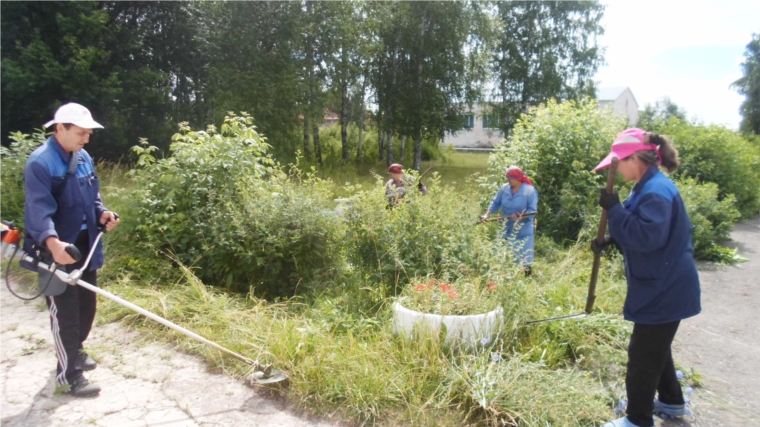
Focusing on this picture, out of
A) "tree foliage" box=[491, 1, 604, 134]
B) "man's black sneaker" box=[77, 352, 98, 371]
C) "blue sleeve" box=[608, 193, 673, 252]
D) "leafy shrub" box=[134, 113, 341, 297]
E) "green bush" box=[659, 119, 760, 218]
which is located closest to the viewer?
"blue sleeve" box=[608, 193, 673, 252]

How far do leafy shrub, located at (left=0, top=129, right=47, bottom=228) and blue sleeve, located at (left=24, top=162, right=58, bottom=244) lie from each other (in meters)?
4.47

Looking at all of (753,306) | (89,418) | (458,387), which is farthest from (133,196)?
(753,306)

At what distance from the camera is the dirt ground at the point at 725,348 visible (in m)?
3.58

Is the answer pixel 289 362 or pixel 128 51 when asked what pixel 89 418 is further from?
pixel 128 51

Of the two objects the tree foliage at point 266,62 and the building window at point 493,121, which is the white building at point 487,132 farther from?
the tree foliage at point 266,62

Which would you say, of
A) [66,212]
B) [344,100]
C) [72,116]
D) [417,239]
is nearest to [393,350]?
[417,239]

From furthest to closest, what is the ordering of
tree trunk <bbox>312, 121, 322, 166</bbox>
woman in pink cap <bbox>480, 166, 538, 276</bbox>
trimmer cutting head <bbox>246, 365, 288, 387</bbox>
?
tree trunk <bbox>312, 121, 322, 166</bbox>, woman in pink cap <bbox>480, 166, 538, 276</bbox>, trimmer cutting head <bbox>246, 365, 288, 387</bbox>

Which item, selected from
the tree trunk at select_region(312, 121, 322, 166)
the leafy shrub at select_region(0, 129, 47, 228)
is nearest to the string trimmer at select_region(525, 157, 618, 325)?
the leafy shrub at select_region(0, 129, 47, 228)

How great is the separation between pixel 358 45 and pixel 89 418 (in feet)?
62.3

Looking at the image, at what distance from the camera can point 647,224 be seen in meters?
2.80

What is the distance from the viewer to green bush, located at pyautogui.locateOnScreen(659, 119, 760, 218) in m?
11.7

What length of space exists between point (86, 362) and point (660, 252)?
3.97 m

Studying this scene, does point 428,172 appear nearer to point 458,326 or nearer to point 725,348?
point 725,348

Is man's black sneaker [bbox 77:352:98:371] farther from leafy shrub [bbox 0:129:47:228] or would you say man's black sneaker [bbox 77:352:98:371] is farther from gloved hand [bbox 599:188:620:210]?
leafy shrub [bbox 0:129:47:228]
